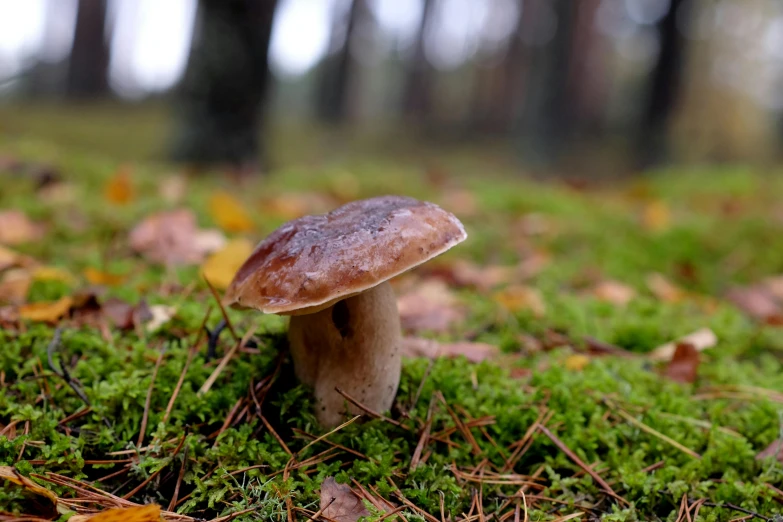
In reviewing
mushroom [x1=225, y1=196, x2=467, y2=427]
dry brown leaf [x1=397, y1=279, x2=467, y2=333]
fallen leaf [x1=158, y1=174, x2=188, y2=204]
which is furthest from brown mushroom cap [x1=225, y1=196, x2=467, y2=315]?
fallen leaf [x1=158, y1=174, x2=188, y2=204]

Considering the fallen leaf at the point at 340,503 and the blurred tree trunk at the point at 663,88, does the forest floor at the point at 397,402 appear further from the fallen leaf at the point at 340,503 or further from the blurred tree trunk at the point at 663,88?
the blurred tree trunk at the point at 663,88

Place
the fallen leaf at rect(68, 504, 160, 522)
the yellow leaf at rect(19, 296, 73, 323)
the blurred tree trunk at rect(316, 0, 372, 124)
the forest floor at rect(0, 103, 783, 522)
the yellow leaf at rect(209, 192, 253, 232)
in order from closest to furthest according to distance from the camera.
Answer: the fallen leaf at rect(68, 504, 160, 522) → the forest floor at rect(0, 103, 783, 522) → the yellow leaf at rect(19, 296, 73, 323) → the yellow leaf at rect(209, 192, 253, 232) → the blurred tree trunk at rect(316, 0, 372, 124)

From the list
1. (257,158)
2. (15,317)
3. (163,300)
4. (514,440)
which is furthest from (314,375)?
(257,158)

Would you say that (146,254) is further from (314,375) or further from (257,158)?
(257,158)

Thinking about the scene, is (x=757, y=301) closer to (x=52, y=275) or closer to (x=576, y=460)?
(x=576, y=460)

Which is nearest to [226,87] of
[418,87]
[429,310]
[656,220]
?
[429,310]

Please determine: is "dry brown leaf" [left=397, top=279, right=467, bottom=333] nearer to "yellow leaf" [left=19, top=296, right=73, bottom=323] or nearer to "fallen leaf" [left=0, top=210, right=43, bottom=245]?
"yellow leaf" [left=19, top=296, right=73, bottom=323]

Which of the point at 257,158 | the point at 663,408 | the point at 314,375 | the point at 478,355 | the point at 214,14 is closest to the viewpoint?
the point at 314,375
